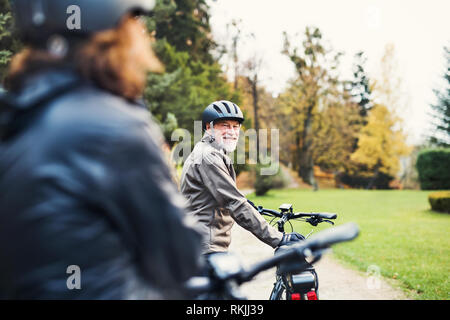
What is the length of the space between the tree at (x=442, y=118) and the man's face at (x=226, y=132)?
3642cm

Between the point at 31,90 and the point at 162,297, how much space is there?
697mm

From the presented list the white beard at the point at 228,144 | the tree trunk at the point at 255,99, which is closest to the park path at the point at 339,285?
the white beard at the point at 228,144

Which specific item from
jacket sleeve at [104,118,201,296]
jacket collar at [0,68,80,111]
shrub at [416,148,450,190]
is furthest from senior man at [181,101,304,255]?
shrub at [416,148,450,190]

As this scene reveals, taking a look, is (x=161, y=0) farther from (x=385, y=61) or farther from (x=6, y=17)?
(x=385, y=61)

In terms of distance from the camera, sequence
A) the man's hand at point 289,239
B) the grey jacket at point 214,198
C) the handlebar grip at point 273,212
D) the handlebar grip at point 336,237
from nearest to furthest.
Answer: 1. the handlebar grip at point 336,237
2. the man's hand at point 289,239
3. the grey jacket at point 214,198
4. the handlebar grip at point 273,212

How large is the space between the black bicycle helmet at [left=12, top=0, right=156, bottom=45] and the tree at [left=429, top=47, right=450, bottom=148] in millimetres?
38688

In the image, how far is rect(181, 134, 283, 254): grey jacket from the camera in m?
2.66

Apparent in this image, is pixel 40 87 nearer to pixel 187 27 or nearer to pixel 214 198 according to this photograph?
pixel 214 198

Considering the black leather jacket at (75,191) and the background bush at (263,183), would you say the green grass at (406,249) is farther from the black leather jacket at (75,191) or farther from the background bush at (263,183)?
the background bush at (263,183)

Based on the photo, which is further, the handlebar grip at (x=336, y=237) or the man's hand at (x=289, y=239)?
the man's hand at (x=289, y=239)

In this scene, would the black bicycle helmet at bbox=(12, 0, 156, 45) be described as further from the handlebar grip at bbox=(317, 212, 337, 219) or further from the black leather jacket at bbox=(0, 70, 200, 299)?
the handlebar grip at bbox=(317, 212, 337, 219)

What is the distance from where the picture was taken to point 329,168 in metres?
40.6

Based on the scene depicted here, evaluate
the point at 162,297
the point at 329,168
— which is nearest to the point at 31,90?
the point at 162,297

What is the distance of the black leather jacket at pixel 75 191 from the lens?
39.1 inches
